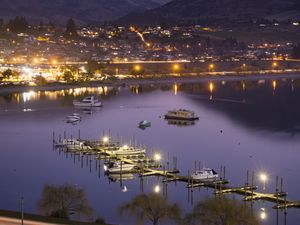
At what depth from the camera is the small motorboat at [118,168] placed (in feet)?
54.4

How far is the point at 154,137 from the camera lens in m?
22.5

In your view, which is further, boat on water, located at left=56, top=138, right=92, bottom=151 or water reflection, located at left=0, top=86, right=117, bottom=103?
water reflection, located at left=0, top=86, right=117, bottom=103

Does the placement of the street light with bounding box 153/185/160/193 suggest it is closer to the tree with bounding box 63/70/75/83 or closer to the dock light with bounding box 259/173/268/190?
the dock light with bounding box 259/173/268/190

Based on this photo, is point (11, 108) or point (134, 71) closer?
point (11, 108)

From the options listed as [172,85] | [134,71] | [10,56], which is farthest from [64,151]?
[10,56]

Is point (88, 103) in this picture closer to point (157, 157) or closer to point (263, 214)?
point (157, 157)

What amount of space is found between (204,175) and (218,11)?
9550 cm

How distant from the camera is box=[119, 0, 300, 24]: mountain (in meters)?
103

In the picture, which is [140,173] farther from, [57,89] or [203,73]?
[203,73]

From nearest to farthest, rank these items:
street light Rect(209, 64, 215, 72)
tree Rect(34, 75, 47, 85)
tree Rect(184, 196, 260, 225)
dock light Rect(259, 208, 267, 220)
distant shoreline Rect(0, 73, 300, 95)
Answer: tree Rect(184, 196, 260, 225) → dock light Rect(259, 208, 267, 220) → distant shoreline Rect(0, 73, 300, 95) → tree Rect(34, 75, 47, 85) → street light Rect(209, 64, 215, 72)

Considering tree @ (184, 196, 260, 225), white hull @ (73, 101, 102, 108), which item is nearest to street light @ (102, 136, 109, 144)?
tree @ (184, 196, 260, 225)

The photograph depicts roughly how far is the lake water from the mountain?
63159mm

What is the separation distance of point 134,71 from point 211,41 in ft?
88.2

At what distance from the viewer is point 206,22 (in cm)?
9625
